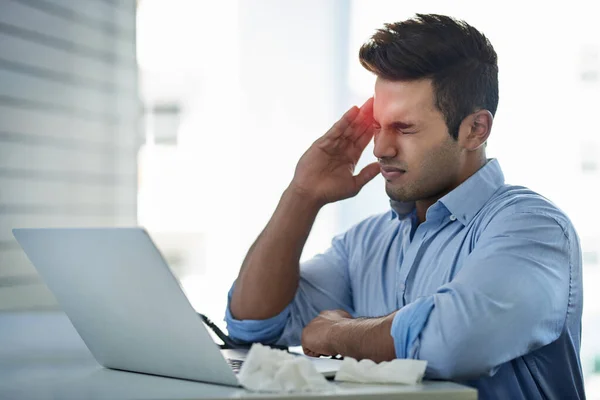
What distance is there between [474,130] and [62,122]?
5.46ft

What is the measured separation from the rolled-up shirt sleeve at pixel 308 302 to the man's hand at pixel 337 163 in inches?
7.0

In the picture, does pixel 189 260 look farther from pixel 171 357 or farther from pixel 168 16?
pixel 171 357

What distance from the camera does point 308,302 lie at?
2.12 m

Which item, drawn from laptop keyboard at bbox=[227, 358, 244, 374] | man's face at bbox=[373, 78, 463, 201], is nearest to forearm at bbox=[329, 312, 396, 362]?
laptop keyboard at bbox=[227, 358, 244, 374]

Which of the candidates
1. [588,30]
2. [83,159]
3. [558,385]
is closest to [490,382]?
[558,385]

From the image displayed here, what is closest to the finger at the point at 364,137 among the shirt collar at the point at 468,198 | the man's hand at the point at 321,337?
the shirt collar at the point at 468,198

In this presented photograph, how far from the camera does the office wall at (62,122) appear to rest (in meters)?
2.63

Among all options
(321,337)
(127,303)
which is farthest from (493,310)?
(127,303)

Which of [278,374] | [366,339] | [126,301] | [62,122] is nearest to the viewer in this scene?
[278,374]

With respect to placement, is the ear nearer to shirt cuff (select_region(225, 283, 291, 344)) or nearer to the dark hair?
the dark hair

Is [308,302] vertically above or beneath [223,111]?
beneath

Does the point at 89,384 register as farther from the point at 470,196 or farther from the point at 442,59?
the point at 442,59

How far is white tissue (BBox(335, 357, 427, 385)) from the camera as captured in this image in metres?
1.15

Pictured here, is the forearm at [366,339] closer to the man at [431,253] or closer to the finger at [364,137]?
the man at [431,253]
